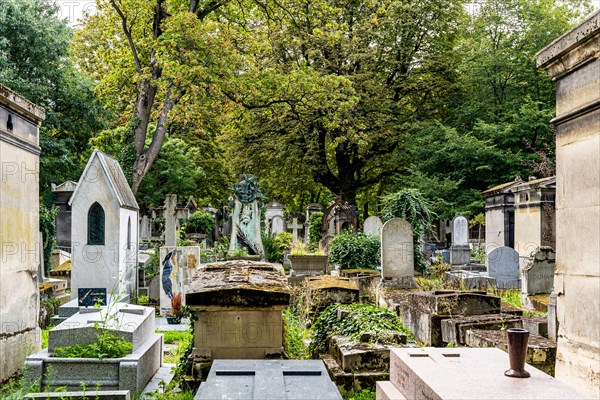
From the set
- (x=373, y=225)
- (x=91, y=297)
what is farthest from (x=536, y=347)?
(x=373, y=225)

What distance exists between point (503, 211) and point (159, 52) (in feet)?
40.5

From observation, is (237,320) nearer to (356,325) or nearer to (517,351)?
(356,325)

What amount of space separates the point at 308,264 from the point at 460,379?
1217cm

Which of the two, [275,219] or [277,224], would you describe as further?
[275,219]

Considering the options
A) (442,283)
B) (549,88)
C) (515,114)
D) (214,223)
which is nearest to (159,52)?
(442,283)

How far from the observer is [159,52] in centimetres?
1606

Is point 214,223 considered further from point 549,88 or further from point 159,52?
point 549,88

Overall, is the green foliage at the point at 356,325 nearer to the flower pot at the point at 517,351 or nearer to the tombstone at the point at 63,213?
the flower pot at the point at 517,351

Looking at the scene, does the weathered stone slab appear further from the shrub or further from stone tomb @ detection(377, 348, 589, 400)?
the shrub

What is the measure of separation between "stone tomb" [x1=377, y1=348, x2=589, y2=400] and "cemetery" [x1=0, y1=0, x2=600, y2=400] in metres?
0.03

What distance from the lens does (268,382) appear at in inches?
165

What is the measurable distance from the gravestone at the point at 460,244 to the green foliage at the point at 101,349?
15.7 m

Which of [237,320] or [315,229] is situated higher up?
[315,229]

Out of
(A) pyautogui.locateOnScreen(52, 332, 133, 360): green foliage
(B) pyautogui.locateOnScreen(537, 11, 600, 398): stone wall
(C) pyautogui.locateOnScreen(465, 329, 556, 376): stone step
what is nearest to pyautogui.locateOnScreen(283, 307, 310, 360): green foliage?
(A) pyautogui.locateOnScreen(52, 332, 133, 360): green foliage
